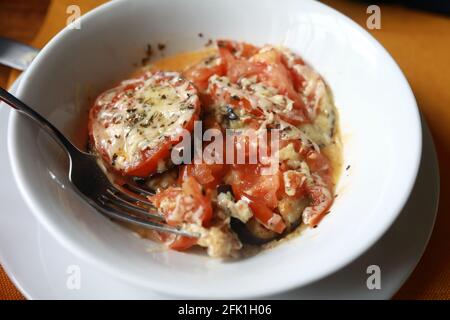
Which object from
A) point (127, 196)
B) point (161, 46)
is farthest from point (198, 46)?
point (127, 196)

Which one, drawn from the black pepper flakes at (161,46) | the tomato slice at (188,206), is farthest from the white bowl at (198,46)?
the tomato slice at (188,206)

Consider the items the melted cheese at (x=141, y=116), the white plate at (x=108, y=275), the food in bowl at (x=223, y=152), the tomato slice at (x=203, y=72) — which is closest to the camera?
the white plate at (x=108, y=275)

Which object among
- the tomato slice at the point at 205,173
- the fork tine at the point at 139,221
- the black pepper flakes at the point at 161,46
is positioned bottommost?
the fork tine at the point at 139,221

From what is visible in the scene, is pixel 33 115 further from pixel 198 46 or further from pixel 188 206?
pixel 198 46

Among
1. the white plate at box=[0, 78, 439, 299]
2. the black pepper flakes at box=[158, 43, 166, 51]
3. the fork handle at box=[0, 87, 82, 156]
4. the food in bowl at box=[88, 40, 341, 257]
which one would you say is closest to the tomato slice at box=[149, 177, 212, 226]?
the food in bowl at box=[88, 40, 341, 257]

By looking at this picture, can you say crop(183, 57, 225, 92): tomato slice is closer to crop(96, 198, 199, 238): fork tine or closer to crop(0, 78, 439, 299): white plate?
crop(96, 198, 199, 238): fork tine

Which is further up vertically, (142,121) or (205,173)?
(142,121)

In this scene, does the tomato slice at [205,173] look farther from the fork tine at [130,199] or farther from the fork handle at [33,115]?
the fork handle at [33,115]
